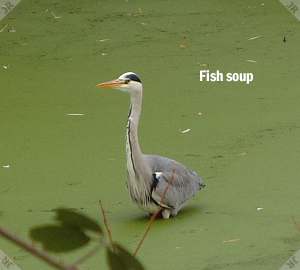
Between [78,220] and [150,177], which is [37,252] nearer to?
[78,220]

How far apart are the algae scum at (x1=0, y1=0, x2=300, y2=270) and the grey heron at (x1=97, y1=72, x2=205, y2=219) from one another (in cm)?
8

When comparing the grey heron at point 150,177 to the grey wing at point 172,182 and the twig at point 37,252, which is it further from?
the twig at point 37,252

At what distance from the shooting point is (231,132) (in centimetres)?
418

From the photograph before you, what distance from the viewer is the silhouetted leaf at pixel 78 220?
496mm

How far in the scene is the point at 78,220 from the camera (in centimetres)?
50

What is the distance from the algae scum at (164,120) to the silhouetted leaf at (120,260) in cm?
178

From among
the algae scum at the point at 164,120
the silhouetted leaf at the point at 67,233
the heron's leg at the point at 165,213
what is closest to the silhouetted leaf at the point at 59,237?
the silhouetted leaf at the point at 67,233

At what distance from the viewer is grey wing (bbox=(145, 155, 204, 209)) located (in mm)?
3174

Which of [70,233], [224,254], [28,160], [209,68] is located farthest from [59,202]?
[70,233]

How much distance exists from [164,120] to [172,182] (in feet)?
4.18

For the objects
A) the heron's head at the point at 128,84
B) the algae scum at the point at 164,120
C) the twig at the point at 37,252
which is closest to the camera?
the twig at the point at 37,252

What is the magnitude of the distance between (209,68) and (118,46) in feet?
2.06

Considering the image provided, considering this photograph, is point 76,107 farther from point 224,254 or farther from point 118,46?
point 224,254

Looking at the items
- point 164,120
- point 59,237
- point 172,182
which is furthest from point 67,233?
point 164,120
